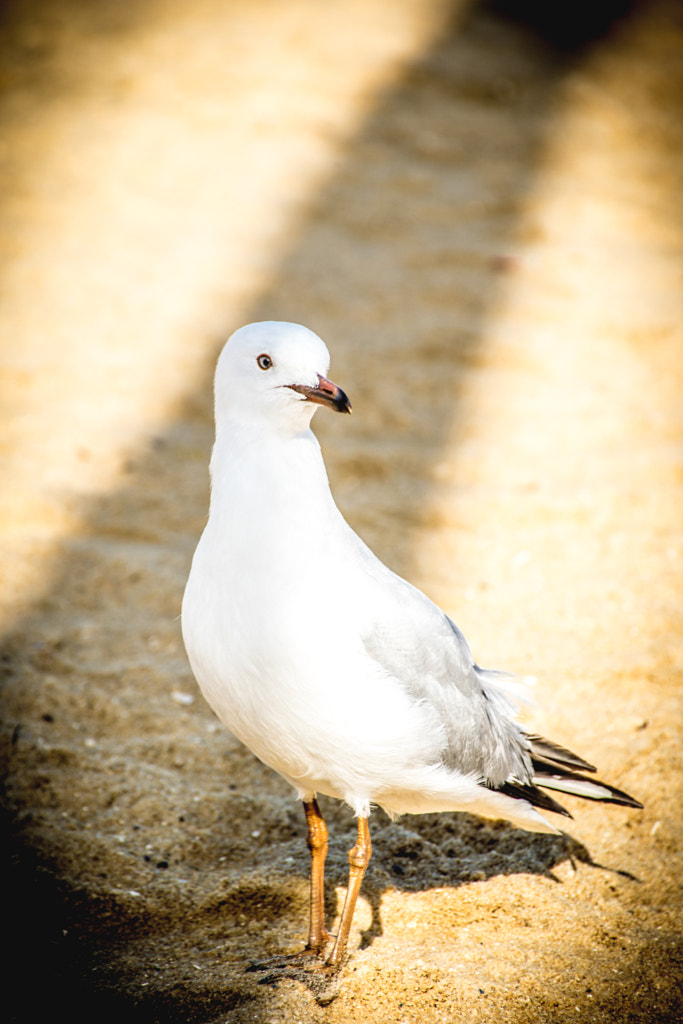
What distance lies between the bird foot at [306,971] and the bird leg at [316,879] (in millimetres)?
33

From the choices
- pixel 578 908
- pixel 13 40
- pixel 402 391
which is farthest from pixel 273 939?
pixel 13 40

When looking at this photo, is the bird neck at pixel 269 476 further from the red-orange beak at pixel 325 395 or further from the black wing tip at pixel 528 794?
the black wing tip at pixel 528 794

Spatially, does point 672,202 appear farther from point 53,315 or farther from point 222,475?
point 222,475

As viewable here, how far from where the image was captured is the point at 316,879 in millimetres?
2850

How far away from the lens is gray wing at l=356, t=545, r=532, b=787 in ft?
8.45

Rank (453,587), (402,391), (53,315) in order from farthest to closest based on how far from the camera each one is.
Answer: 1. (53,315)
2. (402,391)
3. (453,587)

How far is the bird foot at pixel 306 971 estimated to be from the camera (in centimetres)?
259

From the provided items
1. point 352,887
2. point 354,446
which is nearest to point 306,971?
point 352,887

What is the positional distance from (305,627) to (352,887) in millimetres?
857

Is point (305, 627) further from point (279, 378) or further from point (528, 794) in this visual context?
point (528, 794)

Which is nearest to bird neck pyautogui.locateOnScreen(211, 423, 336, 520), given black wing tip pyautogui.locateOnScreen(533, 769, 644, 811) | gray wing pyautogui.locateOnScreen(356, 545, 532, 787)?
gray wing pyautogui.locateOnScreen(356, 545, 532, 787)

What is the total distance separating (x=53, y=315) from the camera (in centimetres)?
643

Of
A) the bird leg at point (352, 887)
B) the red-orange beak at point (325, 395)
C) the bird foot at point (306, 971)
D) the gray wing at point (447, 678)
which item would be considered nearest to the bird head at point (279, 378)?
the red-orange beak at point (325, 395)

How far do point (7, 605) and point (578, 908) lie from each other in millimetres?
2705
